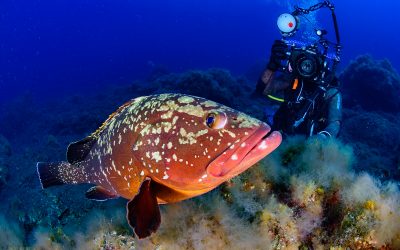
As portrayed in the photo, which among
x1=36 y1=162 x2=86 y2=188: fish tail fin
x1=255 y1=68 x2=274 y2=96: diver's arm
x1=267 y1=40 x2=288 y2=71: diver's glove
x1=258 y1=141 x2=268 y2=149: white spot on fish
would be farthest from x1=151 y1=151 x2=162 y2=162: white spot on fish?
x1=267 y1=40 x2=288 y2=71: diver's glove

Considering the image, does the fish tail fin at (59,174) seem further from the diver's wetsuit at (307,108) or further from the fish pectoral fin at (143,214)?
the diver's wetsuit at (307,108)

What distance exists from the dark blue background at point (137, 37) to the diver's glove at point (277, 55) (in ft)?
83.1

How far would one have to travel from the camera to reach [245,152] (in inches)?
89.3

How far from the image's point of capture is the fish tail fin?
147 inches

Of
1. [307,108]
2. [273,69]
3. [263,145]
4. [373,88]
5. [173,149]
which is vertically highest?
[263,145]

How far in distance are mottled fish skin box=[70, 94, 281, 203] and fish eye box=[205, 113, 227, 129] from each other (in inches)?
1.0

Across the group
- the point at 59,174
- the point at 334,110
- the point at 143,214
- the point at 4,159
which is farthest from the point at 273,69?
the point at 4,159

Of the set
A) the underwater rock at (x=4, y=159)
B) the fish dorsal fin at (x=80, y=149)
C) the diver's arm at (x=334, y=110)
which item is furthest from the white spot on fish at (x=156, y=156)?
the underwater rock at (x=4, y=159)

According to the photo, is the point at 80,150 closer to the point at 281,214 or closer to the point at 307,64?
the point at 281,214

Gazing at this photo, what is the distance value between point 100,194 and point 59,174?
0.71 metres

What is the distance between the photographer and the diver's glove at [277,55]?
5.98 meters

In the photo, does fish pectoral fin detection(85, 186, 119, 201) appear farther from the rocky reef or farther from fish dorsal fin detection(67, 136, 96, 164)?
fish dorsal fin detection(67, 136, 96, 164)

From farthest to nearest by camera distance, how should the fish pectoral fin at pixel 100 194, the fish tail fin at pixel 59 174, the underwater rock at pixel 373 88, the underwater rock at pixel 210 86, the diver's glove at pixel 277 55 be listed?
1. the underwater rock at pixel 373 88
2. the underwater rock at pixel 210 86
3. the diver's glove at pixel 277 55
4. the fish tail fin at pixel 59 174
5. the fish pectoral fin at pixel 100 194

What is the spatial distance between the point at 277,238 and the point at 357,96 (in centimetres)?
1492
